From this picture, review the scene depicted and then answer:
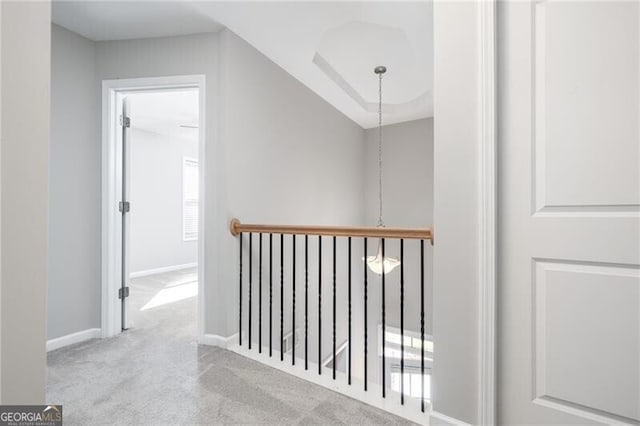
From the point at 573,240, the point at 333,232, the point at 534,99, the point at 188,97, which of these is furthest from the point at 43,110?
the point at 188,97

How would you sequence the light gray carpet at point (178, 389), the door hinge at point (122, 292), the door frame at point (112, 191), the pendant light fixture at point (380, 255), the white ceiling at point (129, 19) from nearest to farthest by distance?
the light gray carpet at point (178, 389) → the white ceiling at point (129, 19) → the door frame at point (112, 191) → the door hinge at point (122, 292) → the pendant light fixture at point (380, 255)

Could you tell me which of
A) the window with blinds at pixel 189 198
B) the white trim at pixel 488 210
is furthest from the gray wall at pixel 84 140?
the window with blinds at pixel 189 198

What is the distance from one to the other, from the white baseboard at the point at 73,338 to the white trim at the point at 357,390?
129 cm

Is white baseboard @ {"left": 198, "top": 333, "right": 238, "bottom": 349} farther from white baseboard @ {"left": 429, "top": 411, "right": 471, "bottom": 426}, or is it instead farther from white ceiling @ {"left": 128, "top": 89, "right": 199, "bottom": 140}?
white ceiling @ {"left": 128, "top": 89, "right": 199, "bottom": 140}

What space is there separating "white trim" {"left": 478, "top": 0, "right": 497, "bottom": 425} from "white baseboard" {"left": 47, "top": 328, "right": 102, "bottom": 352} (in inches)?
108

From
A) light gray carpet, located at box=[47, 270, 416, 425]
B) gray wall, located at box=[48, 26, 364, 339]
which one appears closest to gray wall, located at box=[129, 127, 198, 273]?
gray wall, located at box=[48, 26, 364, 339]

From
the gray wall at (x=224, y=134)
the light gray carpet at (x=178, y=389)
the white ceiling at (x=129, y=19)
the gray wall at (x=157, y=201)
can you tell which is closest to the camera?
the light gray carpet at (x=178, y=389)

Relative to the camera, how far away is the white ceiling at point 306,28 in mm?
2201

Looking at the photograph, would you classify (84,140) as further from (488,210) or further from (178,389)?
(488,210)

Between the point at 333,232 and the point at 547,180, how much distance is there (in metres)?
1.13

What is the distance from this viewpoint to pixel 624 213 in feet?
3.75

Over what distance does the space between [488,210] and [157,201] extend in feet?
18.8

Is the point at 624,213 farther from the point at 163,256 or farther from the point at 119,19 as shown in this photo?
the point at 163,256

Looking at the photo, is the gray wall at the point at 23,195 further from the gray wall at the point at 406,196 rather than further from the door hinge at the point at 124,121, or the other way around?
the gray wall at the point at 406,196
